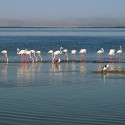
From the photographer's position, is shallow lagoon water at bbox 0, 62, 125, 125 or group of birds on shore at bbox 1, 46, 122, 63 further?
group of birds on shore at bbox 1, 46, 122, 63

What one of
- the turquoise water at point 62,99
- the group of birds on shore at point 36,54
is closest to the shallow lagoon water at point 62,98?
the turquoise water at point 62,99

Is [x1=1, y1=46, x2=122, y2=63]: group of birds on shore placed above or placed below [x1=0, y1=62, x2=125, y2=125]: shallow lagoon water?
above

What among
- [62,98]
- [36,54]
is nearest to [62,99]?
[62,98]

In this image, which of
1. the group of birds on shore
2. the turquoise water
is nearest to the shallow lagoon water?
the turquoise water

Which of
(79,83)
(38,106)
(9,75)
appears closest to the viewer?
(38,106)

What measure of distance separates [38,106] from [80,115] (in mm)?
1947

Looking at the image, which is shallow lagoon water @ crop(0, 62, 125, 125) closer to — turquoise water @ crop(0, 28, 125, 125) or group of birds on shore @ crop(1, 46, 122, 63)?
turquoise water @ crop(0, 28, 125, 125)

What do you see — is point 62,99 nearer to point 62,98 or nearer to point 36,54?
point 62,98

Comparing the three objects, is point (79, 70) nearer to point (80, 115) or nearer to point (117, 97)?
point (117, 97)

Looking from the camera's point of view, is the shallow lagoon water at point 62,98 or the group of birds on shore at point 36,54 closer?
the shallow lagoon water at point 62,98

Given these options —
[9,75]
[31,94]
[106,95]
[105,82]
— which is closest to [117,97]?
[106,95]

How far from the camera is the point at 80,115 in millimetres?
14820

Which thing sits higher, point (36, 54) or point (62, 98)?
point (36, 54)

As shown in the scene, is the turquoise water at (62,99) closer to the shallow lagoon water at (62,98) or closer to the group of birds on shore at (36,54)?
the shallow lagoon water at (62,98)
